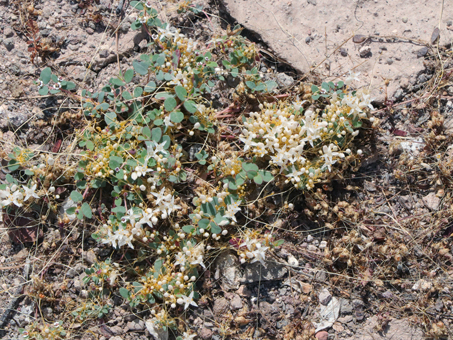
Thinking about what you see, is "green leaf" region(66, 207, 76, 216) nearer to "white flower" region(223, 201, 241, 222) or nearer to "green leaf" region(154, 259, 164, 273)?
"green leaf" region(154, 259, 164, 273)

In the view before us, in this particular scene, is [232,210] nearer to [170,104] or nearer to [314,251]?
[314,251]

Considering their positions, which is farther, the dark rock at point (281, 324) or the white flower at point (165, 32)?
the white flower at point (165, 32)

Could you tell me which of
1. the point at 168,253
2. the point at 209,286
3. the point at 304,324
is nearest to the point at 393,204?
the point at 304,324

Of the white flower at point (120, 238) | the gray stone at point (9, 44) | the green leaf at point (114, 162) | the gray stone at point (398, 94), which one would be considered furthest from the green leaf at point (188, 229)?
the gray stone at point (9, 44)

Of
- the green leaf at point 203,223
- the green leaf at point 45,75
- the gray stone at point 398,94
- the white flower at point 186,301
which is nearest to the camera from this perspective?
the white flower at point 186,301

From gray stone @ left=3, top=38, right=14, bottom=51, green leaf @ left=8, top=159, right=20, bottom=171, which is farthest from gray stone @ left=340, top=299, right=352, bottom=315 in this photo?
gray stone @ left=3, top=38, right=14, bottom=51

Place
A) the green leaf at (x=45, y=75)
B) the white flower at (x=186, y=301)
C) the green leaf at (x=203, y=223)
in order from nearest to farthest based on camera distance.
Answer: the white flower at (x=186, y=301) → the green leaf at (x=203, y=223) → the green leaf at (x=45, y=75)

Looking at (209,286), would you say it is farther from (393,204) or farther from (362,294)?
(393,204)

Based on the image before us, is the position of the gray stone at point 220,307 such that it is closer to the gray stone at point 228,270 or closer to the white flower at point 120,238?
the gray stone at point 228,270
